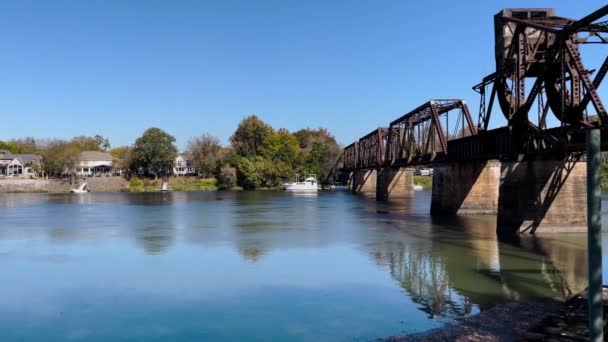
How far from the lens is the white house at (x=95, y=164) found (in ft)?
540

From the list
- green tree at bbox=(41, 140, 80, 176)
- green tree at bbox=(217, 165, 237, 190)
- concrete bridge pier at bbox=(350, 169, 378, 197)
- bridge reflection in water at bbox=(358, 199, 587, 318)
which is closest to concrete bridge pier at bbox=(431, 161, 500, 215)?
bridge reflection in water at bbox=(358, 199, 587, 318)

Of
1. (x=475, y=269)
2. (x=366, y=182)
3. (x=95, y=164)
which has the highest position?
(x=95, y=164)

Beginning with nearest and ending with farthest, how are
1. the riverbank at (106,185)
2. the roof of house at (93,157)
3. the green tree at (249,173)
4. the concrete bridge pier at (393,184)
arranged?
the concrete bridge pier at (393,184) < the riverbank at (106,185) < the green tree at (249,173) < the roof of house at (93,157)

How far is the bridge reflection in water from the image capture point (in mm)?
18875

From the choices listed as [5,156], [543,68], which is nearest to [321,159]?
[5,156]

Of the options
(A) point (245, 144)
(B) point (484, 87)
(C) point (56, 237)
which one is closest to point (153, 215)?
(C) point (56, 237)

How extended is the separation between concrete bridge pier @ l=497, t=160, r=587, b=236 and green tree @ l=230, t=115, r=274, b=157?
123392mm

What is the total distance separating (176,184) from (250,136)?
27467 mm

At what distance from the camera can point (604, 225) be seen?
42.4 metres

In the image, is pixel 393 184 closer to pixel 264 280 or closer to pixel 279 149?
pixel 279 149

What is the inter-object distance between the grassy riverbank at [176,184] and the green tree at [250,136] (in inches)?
535

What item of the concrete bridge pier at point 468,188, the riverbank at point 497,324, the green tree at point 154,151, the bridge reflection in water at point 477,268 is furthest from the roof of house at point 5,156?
the riverbank at point 497,324

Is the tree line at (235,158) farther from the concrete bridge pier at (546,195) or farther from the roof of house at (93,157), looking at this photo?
the concrete bridge pier at (546,195)

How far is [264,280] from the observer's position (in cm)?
2302
